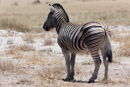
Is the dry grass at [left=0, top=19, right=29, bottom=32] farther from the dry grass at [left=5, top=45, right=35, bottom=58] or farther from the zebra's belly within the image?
the zebra's belly

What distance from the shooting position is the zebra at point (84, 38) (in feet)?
19.2

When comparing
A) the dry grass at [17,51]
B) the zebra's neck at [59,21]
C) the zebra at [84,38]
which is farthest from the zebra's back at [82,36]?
the dry grass at [17,51]

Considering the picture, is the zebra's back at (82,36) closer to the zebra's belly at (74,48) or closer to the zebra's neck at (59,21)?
the zebra's belly at (74,48)

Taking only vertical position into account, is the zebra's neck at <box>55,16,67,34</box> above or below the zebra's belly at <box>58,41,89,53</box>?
above

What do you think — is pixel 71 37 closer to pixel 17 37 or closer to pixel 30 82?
pixel 30 82

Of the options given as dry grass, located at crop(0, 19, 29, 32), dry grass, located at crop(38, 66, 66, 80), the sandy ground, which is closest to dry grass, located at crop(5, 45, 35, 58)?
the sandy ground

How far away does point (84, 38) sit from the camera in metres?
5.96

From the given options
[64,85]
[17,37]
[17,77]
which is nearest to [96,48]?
[64,85]

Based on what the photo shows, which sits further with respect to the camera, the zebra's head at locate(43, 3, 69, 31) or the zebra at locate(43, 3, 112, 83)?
the zebra's head at locate(43, 3, 69, 31)

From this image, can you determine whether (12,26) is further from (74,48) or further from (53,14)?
(74,48)

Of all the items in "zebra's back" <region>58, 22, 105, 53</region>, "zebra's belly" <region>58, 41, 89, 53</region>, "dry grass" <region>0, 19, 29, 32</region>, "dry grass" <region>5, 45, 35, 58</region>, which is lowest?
"dry grass" <region>0, 19, 29, 32</region>

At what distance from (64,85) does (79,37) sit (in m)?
1.41

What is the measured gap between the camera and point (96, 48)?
5863mm

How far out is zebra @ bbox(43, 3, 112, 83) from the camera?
5845mm
